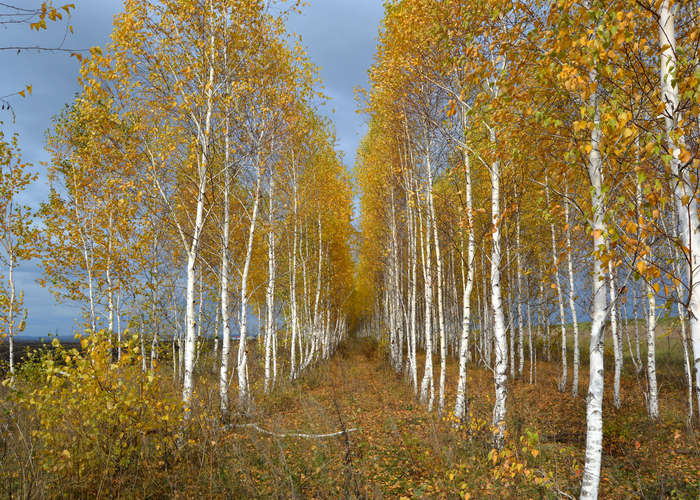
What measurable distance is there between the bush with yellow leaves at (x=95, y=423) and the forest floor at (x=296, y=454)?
2 cm

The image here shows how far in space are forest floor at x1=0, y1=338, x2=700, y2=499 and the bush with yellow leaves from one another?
2 cm

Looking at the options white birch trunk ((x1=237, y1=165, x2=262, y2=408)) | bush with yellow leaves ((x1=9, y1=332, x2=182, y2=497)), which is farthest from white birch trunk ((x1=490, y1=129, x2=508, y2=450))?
white birch trunk ((x1=237, y1=165, x2=262, y2=408))

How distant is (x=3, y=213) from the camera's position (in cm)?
1366

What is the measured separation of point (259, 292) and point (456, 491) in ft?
56.4

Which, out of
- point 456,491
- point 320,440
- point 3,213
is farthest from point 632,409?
point 3,213

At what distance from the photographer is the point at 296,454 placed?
657cm

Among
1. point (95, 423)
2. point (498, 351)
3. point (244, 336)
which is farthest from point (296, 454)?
point (498, 351)

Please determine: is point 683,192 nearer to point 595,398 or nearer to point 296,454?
point 595,398

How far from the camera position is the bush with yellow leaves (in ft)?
14.4

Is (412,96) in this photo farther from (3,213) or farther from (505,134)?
(3,213)

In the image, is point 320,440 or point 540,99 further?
point 320,440

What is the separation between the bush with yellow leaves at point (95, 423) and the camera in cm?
438

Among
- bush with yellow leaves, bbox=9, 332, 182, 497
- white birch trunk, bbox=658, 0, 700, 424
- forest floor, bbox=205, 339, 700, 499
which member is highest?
white birch trunk, bbox=658, 0, 700, 424

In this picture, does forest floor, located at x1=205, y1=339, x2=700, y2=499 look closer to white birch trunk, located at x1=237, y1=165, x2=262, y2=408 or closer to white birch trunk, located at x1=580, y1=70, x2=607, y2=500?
white birch trunk, located at x1=580, y1=70, x2=607, y2=500
